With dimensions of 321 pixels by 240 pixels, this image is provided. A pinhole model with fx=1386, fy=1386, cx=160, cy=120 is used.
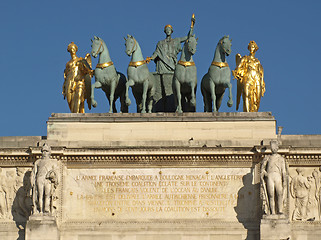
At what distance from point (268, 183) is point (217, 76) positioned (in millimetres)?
5768

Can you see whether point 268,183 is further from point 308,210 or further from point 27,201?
point 27,201

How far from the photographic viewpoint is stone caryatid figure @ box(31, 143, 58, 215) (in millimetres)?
50156

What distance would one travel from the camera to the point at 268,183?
50.1 meters

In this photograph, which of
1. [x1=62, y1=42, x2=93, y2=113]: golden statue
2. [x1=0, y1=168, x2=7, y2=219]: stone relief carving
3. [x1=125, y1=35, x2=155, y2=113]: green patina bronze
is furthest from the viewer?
[x1=62, y1=42, x2=93, y2=113]: golden statue

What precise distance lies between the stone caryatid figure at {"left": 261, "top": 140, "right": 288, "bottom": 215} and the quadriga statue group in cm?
445

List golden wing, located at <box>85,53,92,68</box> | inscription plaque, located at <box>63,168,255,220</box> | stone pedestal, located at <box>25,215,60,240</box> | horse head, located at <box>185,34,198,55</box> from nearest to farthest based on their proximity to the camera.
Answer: stone pedestal, located at <box>25,215,60,240</box> → inscription plaque, located at <box>63,168,255,220</box> → horse head, located at <box>185,34,198,55</box> → golden wing, located at <box>85,53,92,68</box>

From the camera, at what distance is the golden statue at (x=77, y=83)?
55688 millimetres

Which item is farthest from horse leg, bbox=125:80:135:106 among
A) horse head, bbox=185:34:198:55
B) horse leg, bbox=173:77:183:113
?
horse head, bbox=185:34:198:55

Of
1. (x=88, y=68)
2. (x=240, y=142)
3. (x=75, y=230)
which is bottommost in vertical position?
(x=75, y=230)

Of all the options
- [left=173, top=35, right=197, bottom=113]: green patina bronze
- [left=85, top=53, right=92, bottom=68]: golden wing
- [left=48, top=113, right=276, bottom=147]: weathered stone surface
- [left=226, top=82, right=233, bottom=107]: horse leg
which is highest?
[left=85, top=53, right=92, bottom=68]: golden wing

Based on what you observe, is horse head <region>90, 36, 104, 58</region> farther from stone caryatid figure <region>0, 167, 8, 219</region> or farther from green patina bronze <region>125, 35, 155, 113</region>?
stone caryatid figure <region>0, 167, 8, 219</region>

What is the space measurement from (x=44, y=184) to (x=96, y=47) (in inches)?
267

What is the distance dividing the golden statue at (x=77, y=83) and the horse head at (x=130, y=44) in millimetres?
2319

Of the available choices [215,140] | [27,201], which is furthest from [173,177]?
[27,201]
